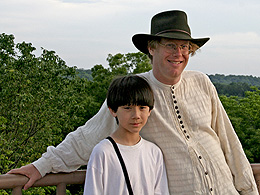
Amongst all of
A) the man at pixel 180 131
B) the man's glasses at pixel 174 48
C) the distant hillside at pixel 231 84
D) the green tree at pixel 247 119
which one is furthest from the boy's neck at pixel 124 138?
the distant hillside at pixel 231 84

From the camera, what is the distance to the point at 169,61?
2496 millimetres

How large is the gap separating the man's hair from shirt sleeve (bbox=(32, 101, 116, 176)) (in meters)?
0.25

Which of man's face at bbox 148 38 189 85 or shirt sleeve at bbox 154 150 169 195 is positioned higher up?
man's face at bbox 148 38 189 85

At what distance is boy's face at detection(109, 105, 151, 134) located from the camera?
2.22 m

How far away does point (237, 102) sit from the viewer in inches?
1190

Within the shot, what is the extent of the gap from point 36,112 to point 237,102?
17.2 m

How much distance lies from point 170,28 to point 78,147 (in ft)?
3.03

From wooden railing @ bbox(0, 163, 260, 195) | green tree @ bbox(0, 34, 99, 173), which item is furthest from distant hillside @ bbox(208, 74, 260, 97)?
wooden railing @ bbox(0, 163, 260, 195)

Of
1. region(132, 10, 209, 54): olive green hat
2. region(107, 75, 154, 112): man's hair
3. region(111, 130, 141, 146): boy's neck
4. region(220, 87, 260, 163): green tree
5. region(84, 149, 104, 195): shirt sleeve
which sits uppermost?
region(132, 10, 209, 54): olive green hat

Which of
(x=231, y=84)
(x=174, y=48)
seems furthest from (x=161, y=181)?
(x=231, y=84)

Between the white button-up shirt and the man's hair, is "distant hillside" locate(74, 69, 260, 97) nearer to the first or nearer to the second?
the white button-up shirt

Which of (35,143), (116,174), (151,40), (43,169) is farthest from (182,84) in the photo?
(35,143)

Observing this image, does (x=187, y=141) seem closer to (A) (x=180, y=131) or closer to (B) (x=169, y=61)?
(A) (x=180, y=131)

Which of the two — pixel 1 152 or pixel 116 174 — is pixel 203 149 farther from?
pixel 1 152
